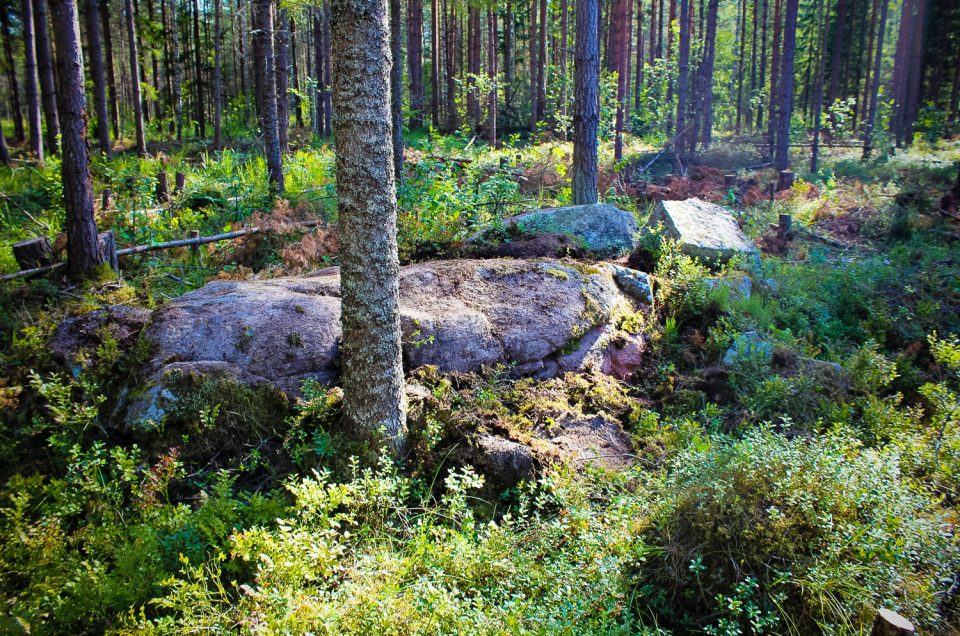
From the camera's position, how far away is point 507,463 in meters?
4.40

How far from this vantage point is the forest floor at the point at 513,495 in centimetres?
305

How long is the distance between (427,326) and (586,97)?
215 inches

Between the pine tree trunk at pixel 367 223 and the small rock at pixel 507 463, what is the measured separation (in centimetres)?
70

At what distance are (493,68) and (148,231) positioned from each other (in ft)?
56.9

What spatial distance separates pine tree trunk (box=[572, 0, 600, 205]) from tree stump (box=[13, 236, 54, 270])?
758 cm

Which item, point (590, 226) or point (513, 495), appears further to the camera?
point (590, 226)

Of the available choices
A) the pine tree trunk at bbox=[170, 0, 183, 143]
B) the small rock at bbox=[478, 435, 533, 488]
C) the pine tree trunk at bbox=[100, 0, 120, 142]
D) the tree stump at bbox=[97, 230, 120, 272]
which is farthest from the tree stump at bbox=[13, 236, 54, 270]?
the pine tree trunk at bbox=[170, 0, 183, 143]

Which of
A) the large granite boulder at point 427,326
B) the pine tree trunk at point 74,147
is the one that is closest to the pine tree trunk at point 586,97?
the large granite boulder at point 427,326

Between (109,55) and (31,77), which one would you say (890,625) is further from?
(109,55)

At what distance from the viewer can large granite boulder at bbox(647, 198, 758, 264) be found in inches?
331

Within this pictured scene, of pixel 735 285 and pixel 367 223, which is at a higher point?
pixel 367 223

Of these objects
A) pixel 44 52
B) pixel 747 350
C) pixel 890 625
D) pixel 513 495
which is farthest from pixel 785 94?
pixel 44 52

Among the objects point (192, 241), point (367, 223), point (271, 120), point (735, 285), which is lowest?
point (735, 285)

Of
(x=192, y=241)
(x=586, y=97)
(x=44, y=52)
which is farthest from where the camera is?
(x=44, y=52)
